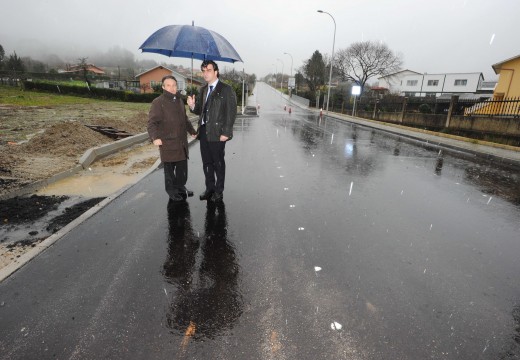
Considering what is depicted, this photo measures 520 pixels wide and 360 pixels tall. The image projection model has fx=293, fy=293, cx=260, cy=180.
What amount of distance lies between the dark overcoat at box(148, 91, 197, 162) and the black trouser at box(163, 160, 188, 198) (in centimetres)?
17

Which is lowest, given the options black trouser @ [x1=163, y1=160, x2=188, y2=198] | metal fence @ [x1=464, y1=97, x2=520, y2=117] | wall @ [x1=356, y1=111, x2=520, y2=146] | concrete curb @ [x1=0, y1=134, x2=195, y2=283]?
concrete curb @ [x1=0, y1=134, x2=195, y2=283]

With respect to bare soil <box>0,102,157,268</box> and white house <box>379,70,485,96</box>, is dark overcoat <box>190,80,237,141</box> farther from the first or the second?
white house <box>379,70,485,96</box>

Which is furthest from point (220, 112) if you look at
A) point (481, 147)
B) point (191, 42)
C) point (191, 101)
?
point (481, 147)

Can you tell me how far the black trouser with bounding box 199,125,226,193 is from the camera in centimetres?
489

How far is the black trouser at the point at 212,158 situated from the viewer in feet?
16.0

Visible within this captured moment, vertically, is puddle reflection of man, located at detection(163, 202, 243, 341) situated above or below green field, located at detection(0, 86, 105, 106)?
below

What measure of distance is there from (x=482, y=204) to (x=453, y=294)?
367 centimetres

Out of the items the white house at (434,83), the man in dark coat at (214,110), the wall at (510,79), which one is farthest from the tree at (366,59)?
the man in dark coat at (214,110)

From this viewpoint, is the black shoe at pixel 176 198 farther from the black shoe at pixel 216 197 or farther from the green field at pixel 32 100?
the green field at pixel 32 100

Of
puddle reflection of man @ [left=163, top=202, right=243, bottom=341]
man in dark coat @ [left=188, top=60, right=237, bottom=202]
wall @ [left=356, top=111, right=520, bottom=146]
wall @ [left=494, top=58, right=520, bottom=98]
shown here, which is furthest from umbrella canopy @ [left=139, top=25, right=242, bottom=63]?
wall @ [left=494, top=58, right=520, bottom=98]

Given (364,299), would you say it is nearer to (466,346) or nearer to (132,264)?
(466,346)

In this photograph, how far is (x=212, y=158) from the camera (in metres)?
5.04

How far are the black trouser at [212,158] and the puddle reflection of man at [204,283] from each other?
1073 millimetres

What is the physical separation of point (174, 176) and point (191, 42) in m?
2.60
